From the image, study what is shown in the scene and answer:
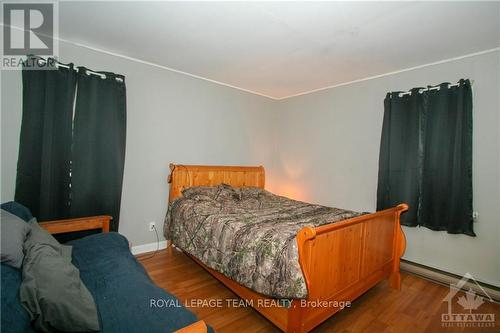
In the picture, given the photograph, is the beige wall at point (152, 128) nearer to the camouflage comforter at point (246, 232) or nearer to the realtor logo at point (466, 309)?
the camouflage comforter at point (246, 232)

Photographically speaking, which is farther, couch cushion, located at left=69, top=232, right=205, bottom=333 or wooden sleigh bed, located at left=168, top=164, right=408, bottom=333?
wooden sleigh bed, located at left=168, top=164, right=408, bottom=333

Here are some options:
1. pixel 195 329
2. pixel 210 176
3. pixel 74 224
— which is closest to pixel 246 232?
pixel 195 329

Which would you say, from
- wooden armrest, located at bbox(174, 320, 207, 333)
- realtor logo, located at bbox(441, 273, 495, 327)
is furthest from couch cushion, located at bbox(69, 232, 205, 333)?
realtor logo, located at bbox(441, 273, 495, 327)

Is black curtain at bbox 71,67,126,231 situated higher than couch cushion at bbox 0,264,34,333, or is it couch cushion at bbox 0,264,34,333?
black curtain at bbox 71,67,126,231

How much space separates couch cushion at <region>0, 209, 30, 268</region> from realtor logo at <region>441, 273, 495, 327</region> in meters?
2.93

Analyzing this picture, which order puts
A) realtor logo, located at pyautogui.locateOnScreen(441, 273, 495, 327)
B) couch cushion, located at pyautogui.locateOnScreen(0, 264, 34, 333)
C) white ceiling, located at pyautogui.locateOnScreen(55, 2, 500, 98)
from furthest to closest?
1. realtor logo, located at pyautogui.locateOnScreen(441, 273, 495, 327)
2. white ceiling, located at pyautogui.locateOnScreen(55, 2, 500, 98)
3. couch cushion, located at pyautogui.locateOnScreen(0, 264, 34, 333)

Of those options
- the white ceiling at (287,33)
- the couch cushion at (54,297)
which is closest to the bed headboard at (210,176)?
the white ceiling at (287,33)

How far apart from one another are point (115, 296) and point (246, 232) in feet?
3.42

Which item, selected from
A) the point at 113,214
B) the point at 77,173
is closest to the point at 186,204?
the point at 113,214

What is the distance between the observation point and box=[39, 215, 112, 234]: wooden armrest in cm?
217

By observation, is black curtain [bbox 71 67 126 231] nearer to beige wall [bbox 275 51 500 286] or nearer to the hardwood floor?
the hardwood floor

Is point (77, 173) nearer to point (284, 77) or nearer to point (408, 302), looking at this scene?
point (284, 77)

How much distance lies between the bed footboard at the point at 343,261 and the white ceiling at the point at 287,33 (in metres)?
1.66

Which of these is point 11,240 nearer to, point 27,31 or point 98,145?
point 98,145
